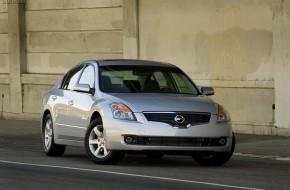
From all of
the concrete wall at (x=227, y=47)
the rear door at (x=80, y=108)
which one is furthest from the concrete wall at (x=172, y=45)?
the rear door at (x=80, y=108)

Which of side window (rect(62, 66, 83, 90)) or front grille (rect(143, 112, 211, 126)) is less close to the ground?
side window (rect(62, 66, 83, 90))

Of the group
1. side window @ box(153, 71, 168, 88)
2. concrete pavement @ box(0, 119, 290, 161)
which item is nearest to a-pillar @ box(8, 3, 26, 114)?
concrete pavement @ box(0, 119, 290, 161)

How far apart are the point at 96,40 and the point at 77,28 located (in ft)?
2.39

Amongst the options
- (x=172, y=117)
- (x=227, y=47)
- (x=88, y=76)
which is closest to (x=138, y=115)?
(x=172, y=117)

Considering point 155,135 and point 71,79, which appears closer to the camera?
point 155,135

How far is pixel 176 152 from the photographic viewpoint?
13.6m

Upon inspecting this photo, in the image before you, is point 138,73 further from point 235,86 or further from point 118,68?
point 235,86

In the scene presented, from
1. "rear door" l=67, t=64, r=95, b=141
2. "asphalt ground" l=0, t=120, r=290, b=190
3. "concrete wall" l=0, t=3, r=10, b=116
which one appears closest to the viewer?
"asphalt ground" l=0, t=120, r=290, b=190

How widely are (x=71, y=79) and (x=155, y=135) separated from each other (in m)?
2.76

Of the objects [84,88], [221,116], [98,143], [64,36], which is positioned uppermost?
[64,36]

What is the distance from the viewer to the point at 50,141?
15.7 meters

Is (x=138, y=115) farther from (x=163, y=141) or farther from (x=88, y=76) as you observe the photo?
(x=88, y=76)

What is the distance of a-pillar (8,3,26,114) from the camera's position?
84.1ft

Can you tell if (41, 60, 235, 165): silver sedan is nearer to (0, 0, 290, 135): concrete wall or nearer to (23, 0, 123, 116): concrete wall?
(0, 0, 290, 135): concrete wall
